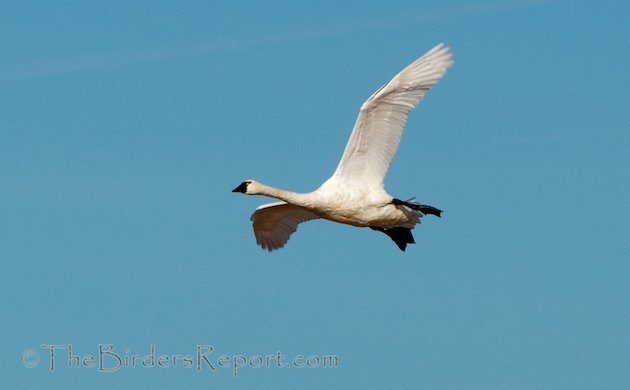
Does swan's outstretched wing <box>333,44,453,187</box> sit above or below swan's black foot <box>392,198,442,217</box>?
above

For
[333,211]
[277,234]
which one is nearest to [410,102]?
[333,211]

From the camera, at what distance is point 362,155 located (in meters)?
39.0

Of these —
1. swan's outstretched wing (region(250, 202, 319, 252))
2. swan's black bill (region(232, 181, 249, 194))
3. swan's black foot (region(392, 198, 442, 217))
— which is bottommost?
swan's black foot (region(392, 198, 442, 217))

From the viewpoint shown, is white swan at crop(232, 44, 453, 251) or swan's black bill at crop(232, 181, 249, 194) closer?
white swan at crop(232, 44, 453, 251)

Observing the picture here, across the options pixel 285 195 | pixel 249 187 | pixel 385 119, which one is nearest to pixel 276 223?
pixel 249 187

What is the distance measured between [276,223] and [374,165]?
197 inches

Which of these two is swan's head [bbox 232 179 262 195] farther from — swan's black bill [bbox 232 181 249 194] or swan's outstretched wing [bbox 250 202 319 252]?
swan's outstretched wing [bbox 250 202 319 252]

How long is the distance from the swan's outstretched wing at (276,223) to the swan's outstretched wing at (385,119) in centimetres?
389

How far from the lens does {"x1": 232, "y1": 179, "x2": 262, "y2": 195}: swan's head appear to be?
38.9 meters

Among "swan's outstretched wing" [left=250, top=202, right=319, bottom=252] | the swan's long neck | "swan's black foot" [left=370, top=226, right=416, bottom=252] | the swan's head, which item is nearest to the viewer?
the swan's long neck

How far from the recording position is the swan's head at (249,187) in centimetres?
3894

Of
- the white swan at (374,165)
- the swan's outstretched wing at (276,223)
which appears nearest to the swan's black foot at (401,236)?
the white swan at (374,165)

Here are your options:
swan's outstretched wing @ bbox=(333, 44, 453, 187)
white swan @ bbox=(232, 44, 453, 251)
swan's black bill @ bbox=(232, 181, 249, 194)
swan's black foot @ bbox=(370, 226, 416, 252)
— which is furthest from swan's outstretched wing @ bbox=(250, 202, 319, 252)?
swan's outstretched wing @ bbox=(333, 44, 453, 187)

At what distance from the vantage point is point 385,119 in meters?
38.6
